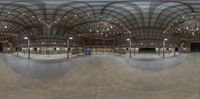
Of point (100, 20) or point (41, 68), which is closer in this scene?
point (100, 20)

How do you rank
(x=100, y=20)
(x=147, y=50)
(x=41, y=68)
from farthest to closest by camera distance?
1. (x=41, y=68)
2. (x=100, y=20)
3. (x=147, y=50)

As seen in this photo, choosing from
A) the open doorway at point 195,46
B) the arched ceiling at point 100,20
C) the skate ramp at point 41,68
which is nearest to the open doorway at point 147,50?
the arched ceiling at point 100,20

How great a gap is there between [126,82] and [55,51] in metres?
1.26

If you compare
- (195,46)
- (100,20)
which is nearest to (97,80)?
(100,20)

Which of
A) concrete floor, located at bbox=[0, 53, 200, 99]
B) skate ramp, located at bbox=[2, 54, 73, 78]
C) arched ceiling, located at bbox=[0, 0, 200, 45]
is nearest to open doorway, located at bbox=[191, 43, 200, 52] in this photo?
arched ceiling, located at bbox=[0, 0, 200, 45]

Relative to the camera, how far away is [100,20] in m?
2.04

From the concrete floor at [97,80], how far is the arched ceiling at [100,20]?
0.47 m

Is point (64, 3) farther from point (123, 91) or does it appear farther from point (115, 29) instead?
point (123, 91)

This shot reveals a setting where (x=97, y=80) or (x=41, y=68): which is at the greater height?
(x=41, y=68)

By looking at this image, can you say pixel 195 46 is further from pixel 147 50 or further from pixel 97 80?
pixel 97 80

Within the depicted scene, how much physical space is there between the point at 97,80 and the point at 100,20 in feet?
3.34

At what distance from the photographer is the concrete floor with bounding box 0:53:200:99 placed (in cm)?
245

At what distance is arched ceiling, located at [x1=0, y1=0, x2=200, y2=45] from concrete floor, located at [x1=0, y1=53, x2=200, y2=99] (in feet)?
1.53

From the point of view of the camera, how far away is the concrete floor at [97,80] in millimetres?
2445
